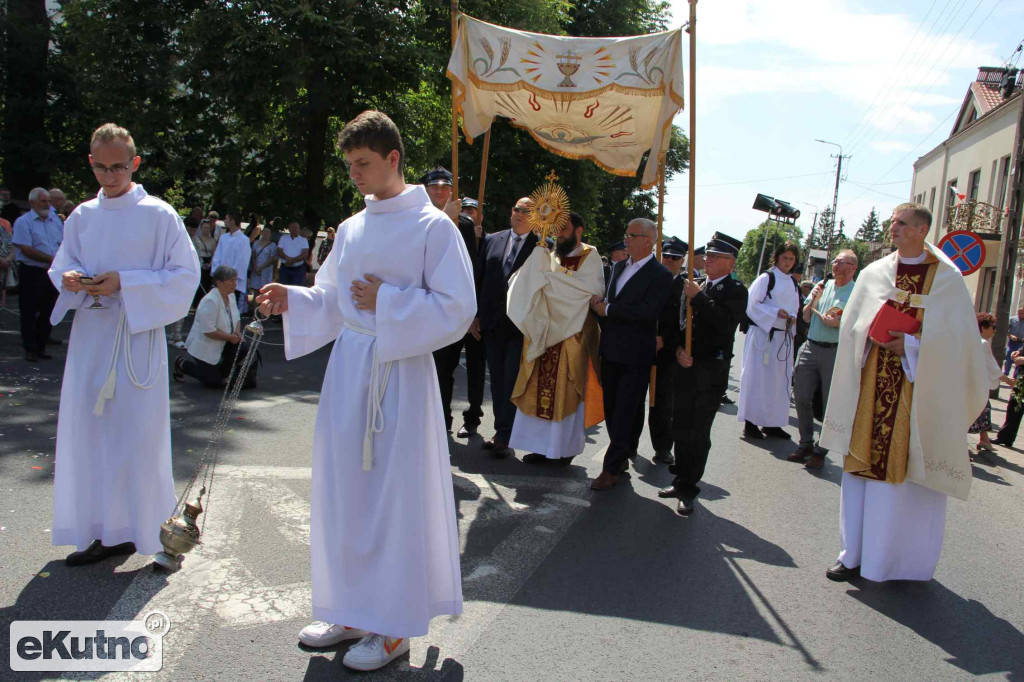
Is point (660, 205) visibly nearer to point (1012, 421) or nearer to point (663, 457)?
point (663, 457)

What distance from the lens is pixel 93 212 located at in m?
4.25

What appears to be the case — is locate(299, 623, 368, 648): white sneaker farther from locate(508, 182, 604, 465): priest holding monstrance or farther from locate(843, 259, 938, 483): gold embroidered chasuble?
locate(508, 182, 604, 465): priest holding monstrance

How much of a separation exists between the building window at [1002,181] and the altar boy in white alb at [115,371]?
3195 cm

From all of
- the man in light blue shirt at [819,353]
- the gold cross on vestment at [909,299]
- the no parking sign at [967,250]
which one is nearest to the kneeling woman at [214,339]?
the man in light blue shirt at [819,353]

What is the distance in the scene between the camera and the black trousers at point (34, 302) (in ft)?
30.7

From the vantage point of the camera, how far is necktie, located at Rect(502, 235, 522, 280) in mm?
7172

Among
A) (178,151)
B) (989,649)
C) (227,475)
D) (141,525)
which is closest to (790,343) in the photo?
(989,649)

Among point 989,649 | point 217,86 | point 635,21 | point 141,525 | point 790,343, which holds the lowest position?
point 989,649

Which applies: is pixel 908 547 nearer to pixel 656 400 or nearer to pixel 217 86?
pixel 656 400

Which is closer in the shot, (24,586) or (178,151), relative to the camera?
(24,586)

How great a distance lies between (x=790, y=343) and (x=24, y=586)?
7.38m

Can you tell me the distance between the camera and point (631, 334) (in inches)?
249

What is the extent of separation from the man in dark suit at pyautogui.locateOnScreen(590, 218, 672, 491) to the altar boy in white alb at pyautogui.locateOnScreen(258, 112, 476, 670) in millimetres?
3014

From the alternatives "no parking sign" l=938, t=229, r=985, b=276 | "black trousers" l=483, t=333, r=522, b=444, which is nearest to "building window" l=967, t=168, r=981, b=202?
"no parking sign" l=938, t=229, r=985, b=276
